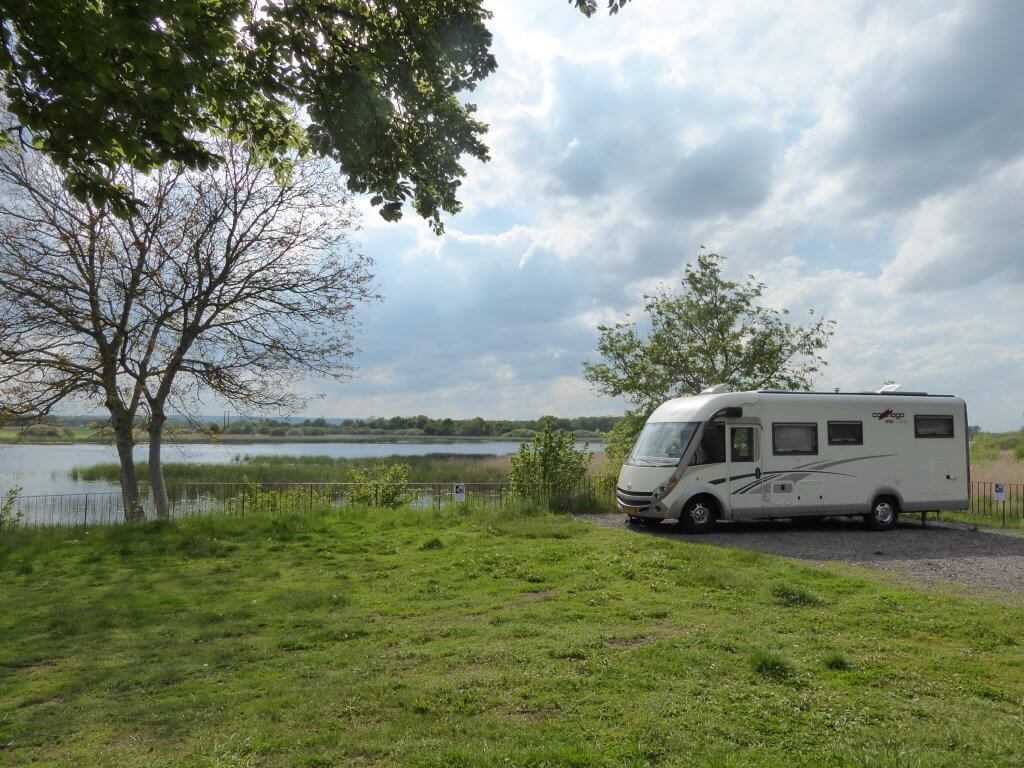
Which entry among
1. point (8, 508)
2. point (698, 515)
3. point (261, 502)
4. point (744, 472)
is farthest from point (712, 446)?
point (8, 508)

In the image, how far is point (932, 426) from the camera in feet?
46.8

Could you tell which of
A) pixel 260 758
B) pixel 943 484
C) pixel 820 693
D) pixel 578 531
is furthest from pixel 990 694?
pixel 943 484

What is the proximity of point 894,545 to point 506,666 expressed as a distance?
32.2ft

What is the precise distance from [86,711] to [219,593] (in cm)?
370

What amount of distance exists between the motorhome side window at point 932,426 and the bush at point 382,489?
1178 cm

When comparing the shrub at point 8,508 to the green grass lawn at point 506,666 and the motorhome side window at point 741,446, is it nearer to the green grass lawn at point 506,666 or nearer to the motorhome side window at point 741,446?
the green grass lawn at point 506,666

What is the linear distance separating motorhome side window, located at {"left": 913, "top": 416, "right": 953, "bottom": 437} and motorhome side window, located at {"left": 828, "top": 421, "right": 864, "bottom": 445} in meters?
1.32

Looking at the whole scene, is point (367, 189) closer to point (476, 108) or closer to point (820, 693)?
point (476, 108)

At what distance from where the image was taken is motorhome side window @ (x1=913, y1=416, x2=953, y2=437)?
1413 centimetres

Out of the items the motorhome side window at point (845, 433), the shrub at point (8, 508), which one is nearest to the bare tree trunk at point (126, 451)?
the shrub at point (8, 508)

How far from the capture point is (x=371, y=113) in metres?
6.15

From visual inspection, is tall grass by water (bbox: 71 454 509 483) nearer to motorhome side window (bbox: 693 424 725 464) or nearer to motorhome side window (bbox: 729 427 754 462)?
motorhome side window (bbox: 693 424 725 464)

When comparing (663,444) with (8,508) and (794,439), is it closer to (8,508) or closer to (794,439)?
(794,439)

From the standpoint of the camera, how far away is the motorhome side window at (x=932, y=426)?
14.1 m
